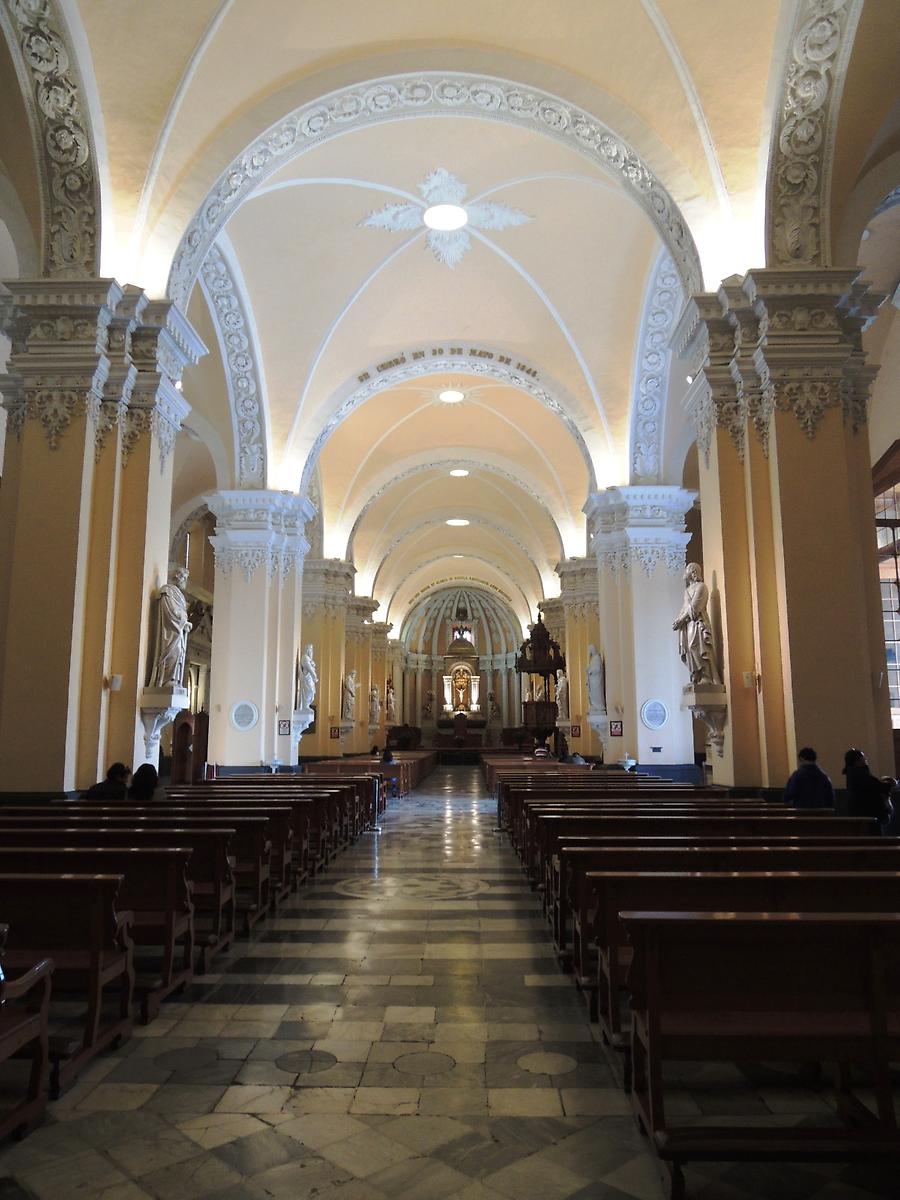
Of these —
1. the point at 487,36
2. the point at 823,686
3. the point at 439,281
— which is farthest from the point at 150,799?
the point at 439,281

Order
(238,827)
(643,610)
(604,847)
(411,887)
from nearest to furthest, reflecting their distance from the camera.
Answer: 1. (604,847)
2. (238,827)
3. (411,887)
4. (643,610)

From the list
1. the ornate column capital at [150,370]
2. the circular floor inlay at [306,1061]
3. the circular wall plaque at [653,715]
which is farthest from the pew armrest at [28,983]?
the circular wall plaque at [653,715]

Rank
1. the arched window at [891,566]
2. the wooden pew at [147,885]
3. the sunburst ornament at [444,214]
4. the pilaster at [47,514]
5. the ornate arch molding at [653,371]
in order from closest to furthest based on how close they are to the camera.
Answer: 1. the wooden pew at [147,885]
2. the pilaster at [47,514]
3. the sunburst ornament at [444,214]
4. the ornate arch molding at [653,371]
5. the arched window at [891,566]

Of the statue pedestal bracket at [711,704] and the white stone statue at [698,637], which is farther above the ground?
the white stone statue at [698,637]

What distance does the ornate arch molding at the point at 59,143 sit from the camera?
25.1 ft

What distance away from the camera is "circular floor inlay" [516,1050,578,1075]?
132 inches

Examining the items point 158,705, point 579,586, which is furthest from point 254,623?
point 579,586

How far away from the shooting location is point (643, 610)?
14.5m

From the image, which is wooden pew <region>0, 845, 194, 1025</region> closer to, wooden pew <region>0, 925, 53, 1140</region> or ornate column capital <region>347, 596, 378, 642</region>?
wooden pew <region>0, 925, 53, 1140</region>

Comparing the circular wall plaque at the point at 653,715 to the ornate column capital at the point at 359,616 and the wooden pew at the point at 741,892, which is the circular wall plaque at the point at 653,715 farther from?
the ornate column capital at the point at 359,616

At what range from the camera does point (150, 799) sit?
287 inches

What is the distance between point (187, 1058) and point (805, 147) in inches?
350

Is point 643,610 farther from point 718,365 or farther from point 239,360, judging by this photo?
point 239,360

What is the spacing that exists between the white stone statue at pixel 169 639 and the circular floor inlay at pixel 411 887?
8.57ft
